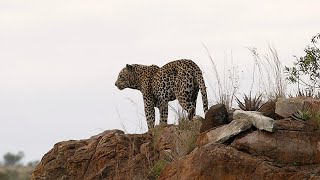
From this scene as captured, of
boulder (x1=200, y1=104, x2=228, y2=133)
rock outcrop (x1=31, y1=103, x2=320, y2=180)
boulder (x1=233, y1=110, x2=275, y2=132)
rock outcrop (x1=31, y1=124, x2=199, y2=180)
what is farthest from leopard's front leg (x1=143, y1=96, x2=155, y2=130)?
boulder (x1=233, y1=110, x2=275, y2=132)

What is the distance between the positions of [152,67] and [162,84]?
1088 millimetres

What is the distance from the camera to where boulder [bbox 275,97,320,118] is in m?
10.1

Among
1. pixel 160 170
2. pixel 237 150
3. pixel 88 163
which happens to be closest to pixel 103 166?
pixel 88 163

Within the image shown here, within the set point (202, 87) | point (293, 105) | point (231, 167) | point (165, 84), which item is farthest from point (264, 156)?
point (165, 84)

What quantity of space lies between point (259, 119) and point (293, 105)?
638 mm

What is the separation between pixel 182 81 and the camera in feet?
47.7

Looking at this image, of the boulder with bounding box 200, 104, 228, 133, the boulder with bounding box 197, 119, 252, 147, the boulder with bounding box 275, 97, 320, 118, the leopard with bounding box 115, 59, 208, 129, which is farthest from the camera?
the leopard with bounding box 115, 59, 208, 129

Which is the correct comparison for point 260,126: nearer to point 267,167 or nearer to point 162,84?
point 267,167

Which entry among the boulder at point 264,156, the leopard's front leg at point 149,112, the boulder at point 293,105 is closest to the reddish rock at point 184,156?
the boulder at point 264,156

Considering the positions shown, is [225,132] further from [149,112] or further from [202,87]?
[149,112]

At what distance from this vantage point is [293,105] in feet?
33.3

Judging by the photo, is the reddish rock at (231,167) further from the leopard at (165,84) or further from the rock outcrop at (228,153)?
the leopard at (165,84)

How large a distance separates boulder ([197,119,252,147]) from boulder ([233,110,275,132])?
0.08m

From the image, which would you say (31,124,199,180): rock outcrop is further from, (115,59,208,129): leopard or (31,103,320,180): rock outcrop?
(115,59,208,129): leopard
